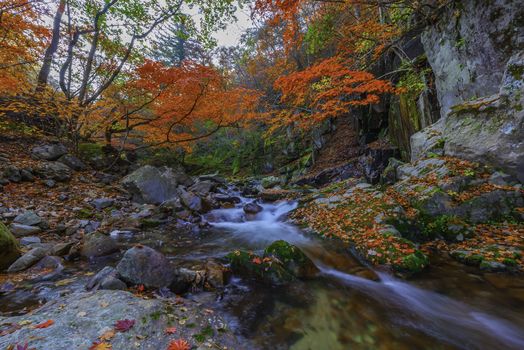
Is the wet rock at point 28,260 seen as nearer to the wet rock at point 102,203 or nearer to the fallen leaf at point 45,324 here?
the fallen leaf at point 45,324

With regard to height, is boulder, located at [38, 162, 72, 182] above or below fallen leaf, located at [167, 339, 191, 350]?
above

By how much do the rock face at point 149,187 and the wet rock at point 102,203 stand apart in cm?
114

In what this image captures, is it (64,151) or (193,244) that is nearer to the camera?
(193,244)

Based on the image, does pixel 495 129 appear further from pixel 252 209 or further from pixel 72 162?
pixel 72 162

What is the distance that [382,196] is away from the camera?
21.9 ft

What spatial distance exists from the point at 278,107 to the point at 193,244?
16068mm

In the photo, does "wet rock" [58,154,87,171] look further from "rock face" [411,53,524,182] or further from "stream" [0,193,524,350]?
"rock face" [411,53,524,182]

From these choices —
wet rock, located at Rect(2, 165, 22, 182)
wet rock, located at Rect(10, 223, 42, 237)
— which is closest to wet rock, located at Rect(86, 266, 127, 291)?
wet rock, located at Rect(10, 223, 42, 237)

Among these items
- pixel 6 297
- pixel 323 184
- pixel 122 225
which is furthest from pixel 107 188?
pixel 323 184

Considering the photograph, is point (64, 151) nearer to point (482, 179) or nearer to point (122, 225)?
point (122, 225)

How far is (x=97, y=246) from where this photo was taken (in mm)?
5172

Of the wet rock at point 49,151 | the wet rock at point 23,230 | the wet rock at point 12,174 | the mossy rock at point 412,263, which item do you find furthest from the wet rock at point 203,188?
the mossy rock at point 412,263

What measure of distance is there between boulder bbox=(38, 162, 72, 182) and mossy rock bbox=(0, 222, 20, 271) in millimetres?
5271

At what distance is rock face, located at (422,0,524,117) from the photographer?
615 centimetres
